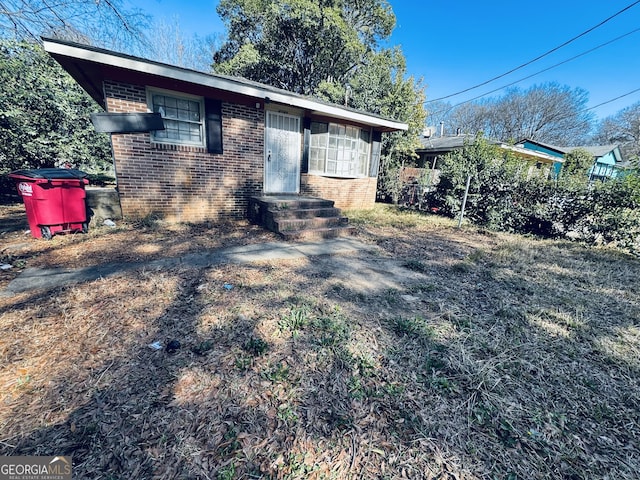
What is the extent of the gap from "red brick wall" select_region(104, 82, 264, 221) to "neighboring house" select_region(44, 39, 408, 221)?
2 centimetres

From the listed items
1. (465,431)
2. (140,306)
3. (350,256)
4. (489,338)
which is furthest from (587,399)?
(140,306)

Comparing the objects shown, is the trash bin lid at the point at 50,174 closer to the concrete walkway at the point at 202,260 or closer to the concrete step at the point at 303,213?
the concrete walkway at the point at 202,260

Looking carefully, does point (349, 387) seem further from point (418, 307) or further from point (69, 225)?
point (69, 225)

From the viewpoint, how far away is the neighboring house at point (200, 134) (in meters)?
5.17

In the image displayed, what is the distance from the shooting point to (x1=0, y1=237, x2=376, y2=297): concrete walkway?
3109 mm

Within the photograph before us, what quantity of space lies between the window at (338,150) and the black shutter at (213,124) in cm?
279

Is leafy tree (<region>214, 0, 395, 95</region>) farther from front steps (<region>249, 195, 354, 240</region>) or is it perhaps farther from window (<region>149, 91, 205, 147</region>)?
front steps (<region>249, 195, 354, 240</region>)

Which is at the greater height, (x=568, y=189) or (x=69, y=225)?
(x=568, y=189)

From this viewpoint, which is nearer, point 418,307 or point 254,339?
point 254,339

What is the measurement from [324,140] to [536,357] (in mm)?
7480

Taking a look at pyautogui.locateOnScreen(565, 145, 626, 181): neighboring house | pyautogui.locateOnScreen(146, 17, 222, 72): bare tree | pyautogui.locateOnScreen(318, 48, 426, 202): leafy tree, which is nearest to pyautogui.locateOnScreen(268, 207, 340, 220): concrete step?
pyautogui.locateOnScreen(318, 48, 426, 202): leafy tree

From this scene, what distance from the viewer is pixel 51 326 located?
2316mm

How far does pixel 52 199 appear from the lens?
175 inches

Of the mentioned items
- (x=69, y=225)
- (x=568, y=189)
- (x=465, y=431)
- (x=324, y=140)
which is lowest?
(x=465, y=431)
